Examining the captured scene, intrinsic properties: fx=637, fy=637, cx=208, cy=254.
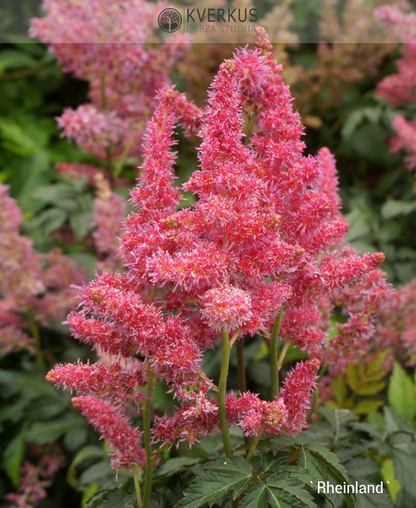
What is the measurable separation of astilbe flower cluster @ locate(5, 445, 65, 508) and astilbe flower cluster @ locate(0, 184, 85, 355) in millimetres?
319

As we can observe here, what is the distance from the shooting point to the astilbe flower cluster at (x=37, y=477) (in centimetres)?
164

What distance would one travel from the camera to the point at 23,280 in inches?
62.4

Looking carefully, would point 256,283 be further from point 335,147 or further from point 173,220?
point 335,147

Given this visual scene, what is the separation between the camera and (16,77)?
105 inches

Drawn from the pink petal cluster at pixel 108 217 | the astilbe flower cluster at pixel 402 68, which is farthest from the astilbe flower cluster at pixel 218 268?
the astilbe flower cluster at pixel 402 68

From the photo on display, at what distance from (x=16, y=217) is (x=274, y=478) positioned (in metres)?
1.02

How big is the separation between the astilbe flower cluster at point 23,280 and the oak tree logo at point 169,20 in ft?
1.77

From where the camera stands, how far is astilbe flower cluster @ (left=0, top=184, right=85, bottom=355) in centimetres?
154

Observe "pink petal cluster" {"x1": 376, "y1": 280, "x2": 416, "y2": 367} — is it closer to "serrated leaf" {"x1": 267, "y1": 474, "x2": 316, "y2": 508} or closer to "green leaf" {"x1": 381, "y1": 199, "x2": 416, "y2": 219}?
"green leaf" {"x1": 381, "y1": 199, "x2": 416, "y2": 219}

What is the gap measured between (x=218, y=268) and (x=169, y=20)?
0.93 metres

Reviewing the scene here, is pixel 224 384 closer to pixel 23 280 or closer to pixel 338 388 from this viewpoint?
pixel 338 388

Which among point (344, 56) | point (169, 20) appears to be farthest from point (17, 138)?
point (344, 56)

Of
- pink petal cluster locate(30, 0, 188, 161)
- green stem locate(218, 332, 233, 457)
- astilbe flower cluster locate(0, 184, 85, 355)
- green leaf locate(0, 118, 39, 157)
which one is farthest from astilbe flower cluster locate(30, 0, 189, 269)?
green stem locate(218, 332, 233, 457)

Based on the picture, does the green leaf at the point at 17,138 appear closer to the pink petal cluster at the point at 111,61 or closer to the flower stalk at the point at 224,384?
the pink petal cluster at the point at 111,61
